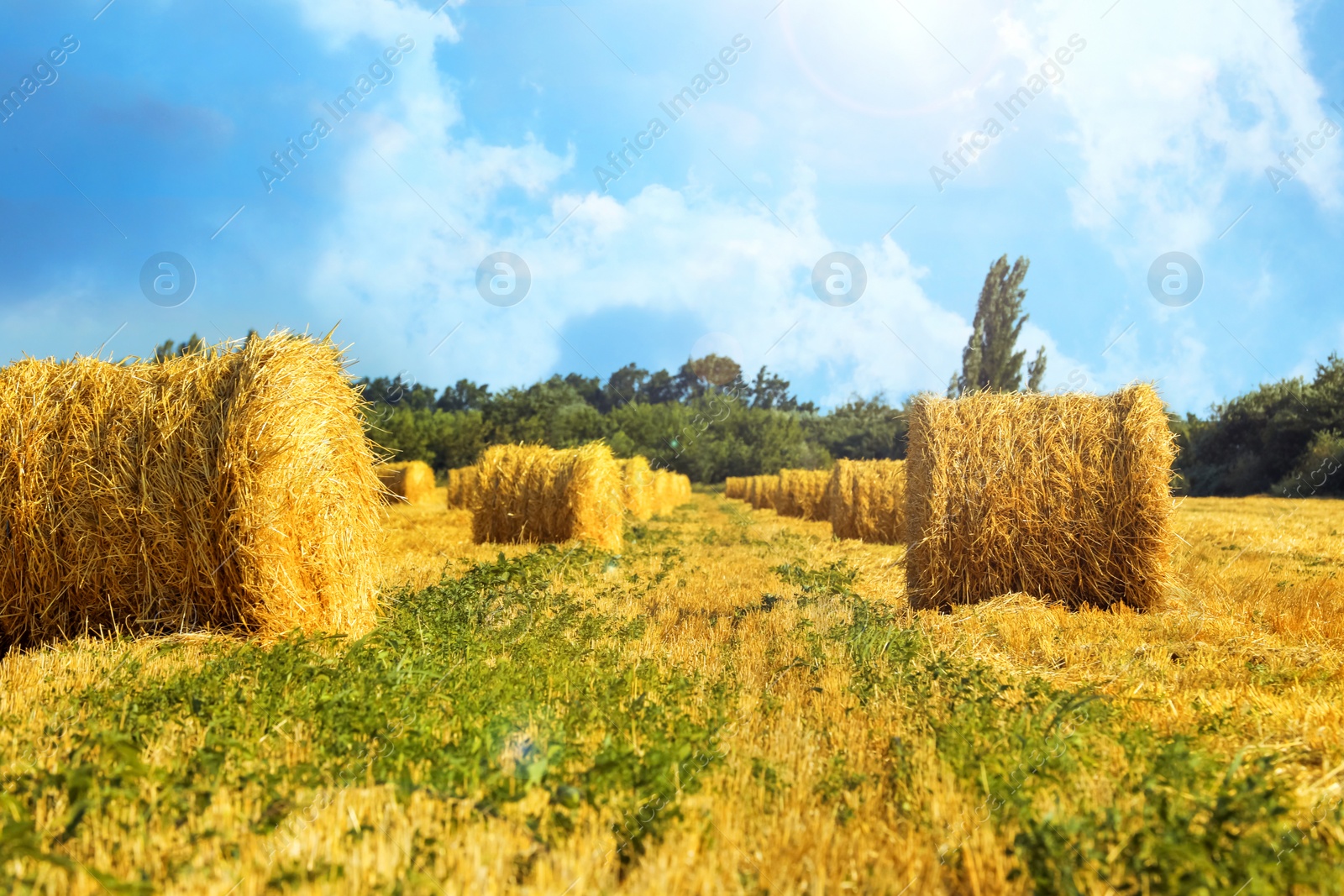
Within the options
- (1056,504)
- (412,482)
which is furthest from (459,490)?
(1056,504)

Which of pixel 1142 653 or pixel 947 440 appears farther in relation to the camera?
pixel 947 440

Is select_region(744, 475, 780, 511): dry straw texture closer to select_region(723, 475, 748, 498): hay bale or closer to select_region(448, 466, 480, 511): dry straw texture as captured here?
select_region(723, 475, 748, 498): hay bale

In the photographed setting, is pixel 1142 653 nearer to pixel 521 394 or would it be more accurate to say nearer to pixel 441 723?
pixel 441 723

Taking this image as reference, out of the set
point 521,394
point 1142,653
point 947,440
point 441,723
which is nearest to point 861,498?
point 947,440

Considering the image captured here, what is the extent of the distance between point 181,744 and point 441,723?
124 cm

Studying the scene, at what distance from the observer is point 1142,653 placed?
5938 millimetres

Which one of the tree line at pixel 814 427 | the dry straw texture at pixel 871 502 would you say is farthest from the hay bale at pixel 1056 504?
the tree line at pixel 814 427

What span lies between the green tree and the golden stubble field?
51.2 m

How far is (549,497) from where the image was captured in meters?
16.0

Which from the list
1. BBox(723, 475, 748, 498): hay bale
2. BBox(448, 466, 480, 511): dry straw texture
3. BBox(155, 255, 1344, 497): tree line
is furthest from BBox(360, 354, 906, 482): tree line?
BBox(448, 466, 480, 511): dry straw texture

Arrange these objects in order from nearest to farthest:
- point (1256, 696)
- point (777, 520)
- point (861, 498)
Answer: point (1256, 696), point (861, 498), point (777, 520)

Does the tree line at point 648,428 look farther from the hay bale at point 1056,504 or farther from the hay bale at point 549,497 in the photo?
the hay bale at point 1056,504

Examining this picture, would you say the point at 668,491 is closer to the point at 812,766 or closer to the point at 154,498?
the point at 154,498

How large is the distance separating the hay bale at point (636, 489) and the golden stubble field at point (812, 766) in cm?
1851
